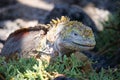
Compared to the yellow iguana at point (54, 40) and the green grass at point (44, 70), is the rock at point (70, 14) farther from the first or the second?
the green grass at point (44, 70)

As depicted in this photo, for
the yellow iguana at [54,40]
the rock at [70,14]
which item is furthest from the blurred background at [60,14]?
the yellow iguana at [54,40]

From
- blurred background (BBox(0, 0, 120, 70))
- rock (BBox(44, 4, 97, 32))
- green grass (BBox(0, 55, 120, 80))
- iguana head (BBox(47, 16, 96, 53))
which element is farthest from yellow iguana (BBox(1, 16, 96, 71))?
rock (BBox(44, 4, 97, 32))

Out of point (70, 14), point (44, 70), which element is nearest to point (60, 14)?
point (70, 14)

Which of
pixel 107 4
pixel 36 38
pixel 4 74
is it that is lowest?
pixel 4 74

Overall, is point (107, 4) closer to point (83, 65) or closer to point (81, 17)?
point (81, 17)

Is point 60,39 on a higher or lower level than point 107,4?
lower

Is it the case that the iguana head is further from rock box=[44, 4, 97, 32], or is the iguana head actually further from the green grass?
rock box=[44, 4, 97, 32]

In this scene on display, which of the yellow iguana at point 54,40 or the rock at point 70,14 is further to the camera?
the rock at point 70,14

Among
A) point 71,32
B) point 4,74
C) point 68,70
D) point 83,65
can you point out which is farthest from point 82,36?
point 4,74
